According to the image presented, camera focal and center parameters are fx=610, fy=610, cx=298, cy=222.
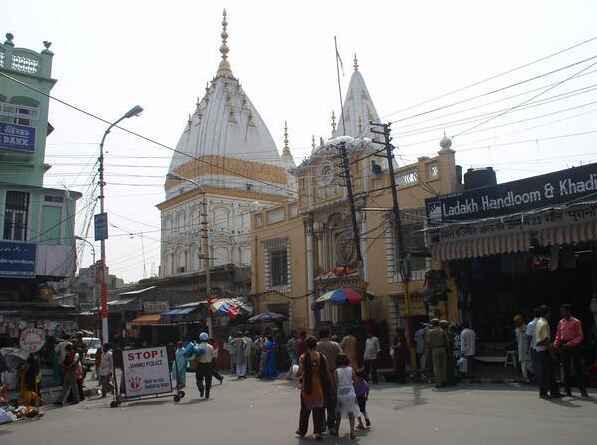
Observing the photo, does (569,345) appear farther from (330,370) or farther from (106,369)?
(106,369)

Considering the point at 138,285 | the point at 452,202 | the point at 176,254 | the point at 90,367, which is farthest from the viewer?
the point at 176,254

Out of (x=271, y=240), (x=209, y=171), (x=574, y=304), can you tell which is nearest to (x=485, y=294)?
(x=574, y=304)

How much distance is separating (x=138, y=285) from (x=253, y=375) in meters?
25.2

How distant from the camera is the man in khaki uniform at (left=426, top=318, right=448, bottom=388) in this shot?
14.3 metres

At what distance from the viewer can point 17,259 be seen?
2145cm

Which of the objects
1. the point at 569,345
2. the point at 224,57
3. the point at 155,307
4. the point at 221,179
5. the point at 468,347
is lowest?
the point at 468,347

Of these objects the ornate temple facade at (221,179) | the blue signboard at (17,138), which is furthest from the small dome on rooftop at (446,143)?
the ornate temple facade at (221,179)

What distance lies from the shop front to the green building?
1373cm

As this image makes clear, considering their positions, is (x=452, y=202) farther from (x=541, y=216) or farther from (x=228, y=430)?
(x=228, y=430)

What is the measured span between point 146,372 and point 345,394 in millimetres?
7931

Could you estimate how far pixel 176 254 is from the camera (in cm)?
4950

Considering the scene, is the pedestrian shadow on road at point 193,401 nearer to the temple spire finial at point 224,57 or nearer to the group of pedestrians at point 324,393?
the group of pedestrians at point 324,393

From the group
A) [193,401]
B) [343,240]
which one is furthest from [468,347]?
[343,240]

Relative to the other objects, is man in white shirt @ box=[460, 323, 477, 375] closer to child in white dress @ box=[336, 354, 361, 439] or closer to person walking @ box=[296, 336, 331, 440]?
child in white dress @ box=[336, 354, 361, 439]
